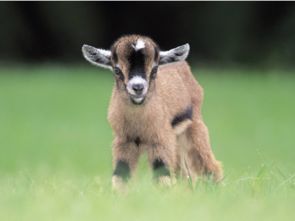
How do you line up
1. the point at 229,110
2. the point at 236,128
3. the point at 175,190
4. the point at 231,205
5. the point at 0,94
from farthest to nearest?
the point at 0,94 < the point at 229,110 < the point at 236,128 < the point at 175,190 < the point at 231,205

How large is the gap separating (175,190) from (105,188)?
37.8 inches

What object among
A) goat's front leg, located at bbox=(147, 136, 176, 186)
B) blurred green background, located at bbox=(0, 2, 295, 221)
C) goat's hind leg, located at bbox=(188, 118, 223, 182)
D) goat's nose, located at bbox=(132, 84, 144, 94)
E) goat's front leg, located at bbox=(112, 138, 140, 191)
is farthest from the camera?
goat's hind leg, located at bbox=(188, 118, 223, 182)

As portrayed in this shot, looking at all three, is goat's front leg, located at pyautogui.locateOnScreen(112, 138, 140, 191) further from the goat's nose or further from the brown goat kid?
the goat's nose

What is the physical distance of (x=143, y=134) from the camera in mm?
10398

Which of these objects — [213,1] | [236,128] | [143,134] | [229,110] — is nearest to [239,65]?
[213,1]

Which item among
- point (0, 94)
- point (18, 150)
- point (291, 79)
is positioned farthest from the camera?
point (291, 79)

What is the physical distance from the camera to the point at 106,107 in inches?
→ 1031

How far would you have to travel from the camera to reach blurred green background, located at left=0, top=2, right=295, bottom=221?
8.38m

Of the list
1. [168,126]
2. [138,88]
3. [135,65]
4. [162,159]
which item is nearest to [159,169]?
[162,159]

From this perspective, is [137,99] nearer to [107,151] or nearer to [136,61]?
[136,61]

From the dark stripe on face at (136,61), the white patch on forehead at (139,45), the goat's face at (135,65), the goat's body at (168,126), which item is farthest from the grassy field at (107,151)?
the white patch on forehead at (139,45)

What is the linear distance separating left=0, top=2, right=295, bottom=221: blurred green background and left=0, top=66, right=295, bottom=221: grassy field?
2 cm

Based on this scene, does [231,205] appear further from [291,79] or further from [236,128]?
[291,79]

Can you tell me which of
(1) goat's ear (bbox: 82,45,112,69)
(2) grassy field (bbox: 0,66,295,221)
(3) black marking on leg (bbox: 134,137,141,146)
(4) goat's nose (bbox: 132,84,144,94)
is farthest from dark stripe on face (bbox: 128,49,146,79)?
(2) grassy field (bbox: 0,66,295,221)
